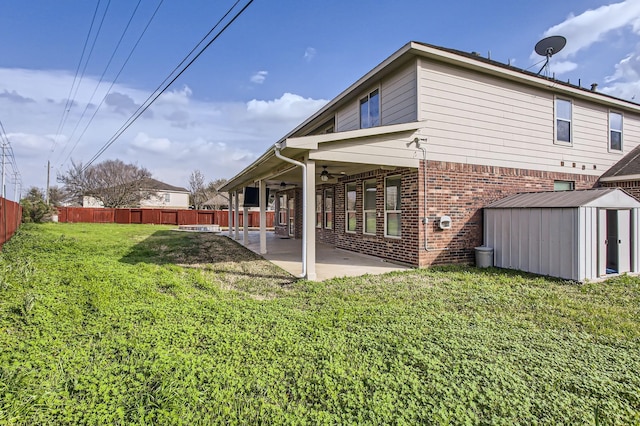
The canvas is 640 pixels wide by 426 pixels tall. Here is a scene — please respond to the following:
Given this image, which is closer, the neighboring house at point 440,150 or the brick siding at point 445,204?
the neighboring house at point 440,150

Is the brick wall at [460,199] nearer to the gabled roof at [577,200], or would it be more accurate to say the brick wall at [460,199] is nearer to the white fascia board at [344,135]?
the gabled roof at [577,200]

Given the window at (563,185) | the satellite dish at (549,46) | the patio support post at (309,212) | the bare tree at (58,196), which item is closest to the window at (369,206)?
the patio support post at (309,212)

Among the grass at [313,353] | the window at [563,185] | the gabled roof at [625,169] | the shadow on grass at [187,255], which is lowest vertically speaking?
the grass at [313,353]

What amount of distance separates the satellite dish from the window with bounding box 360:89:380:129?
17.7ft

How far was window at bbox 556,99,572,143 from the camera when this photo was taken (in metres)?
9.79

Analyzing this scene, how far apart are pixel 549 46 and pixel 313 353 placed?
454 inches

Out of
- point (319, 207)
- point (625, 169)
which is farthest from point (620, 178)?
point (319, 207)

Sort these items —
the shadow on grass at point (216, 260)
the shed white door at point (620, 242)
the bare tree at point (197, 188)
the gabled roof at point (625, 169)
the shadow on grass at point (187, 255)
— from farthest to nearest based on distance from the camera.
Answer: the bare tree at point (197, 188) → the gabled roof at point (625, 169) → the shadow on grass at point (187, 255) → the shadow on grass at point (216, 260) → the shed white door at point (620, 242)

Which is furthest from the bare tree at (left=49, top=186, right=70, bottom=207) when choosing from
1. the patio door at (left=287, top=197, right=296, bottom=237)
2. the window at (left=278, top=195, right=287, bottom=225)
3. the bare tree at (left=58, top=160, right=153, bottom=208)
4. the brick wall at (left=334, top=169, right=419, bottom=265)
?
the brick wall at (left=334, top=169, right=419, bottom=265)

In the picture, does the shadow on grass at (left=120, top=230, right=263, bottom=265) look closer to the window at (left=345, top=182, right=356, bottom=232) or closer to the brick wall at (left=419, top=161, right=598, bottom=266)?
the window at (left=345, top=182, right=356, bottom=232)

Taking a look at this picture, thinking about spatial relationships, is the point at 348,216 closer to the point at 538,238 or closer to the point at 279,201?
the point at 538,238

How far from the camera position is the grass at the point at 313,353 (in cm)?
241

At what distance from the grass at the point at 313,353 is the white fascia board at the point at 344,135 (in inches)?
110

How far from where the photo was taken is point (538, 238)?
7145 millimetres
